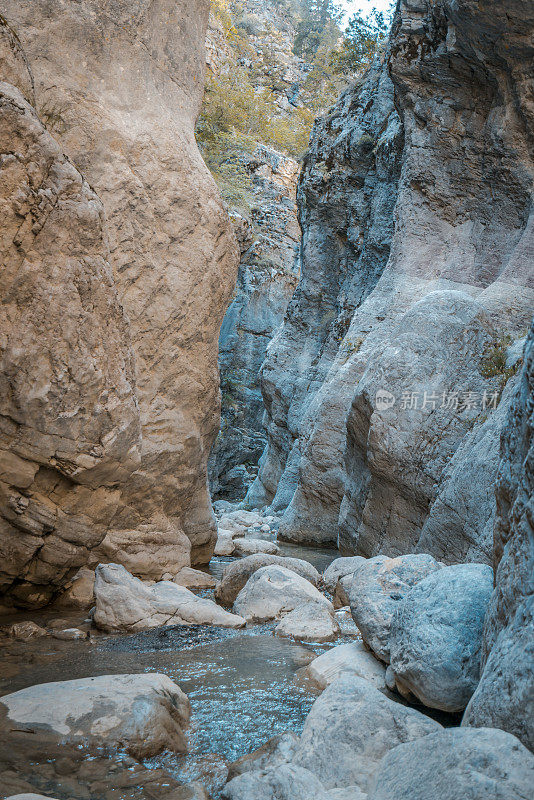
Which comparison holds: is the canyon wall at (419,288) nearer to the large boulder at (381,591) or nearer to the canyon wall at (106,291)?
the large boulder at (381,591)

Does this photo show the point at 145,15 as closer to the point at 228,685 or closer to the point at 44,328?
the point at 44,328

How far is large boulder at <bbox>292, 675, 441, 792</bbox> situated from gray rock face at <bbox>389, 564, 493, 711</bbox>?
0.25m

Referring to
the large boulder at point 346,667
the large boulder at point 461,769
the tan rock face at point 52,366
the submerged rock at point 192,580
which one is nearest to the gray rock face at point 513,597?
the large boulder at point 461,769

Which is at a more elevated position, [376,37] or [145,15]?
[376,37]

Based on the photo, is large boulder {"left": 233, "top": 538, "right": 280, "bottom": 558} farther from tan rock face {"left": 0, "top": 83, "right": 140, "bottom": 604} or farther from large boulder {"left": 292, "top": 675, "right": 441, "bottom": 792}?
large boulder {"left": 292, "top": 675, "right": 441, "bottom": 792}

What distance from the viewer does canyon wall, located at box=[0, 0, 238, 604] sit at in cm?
566

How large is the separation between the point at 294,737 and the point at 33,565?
152 inches

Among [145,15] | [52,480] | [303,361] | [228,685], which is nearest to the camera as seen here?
[228,685]

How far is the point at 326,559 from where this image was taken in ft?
38.5

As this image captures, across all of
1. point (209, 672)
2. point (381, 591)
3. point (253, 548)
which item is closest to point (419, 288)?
point (253, 548)

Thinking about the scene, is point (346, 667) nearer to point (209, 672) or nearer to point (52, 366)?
point (209, 672)

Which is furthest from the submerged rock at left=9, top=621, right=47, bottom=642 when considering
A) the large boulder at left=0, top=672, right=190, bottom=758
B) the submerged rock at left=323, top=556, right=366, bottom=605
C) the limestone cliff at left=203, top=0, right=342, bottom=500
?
the limestone cliff at left=203, top=0, right=342, bottom=500

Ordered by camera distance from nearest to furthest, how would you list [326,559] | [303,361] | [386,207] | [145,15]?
[145,15], [326,559], [386,207], [303,361]

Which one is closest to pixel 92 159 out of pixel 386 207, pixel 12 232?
pixel 12 232
